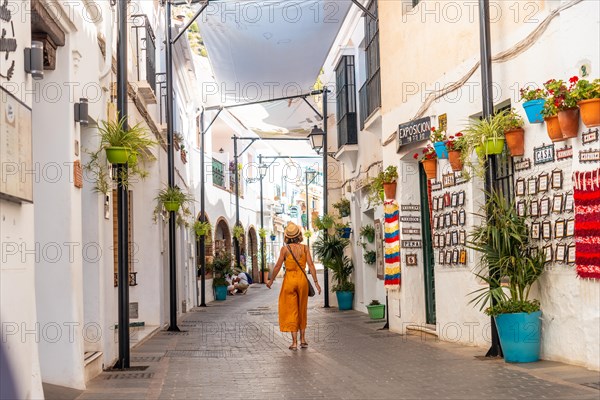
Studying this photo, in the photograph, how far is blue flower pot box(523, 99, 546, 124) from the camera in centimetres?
906

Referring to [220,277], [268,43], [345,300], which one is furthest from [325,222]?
[220,277]

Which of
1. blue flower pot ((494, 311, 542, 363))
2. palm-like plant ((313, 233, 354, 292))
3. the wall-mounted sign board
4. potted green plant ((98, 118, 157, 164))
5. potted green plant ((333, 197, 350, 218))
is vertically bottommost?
blue flower pot ((494, 311, 542, 363))

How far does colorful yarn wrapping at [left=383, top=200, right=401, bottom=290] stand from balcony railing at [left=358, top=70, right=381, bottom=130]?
261 cm

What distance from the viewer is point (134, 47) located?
616 inches

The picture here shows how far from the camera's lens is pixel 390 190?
14.8 m

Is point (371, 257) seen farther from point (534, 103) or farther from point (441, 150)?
point (534, 103)

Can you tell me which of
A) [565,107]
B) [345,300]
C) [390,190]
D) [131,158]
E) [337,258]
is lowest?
[345,300]

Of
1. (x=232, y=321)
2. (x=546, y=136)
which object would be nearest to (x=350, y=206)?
(x=232, y=321)

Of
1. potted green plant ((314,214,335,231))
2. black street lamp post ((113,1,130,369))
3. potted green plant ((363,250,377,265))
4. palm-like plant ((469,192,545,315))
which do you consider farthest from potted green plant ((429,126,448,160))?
potted green plant ((314,214,335,231))

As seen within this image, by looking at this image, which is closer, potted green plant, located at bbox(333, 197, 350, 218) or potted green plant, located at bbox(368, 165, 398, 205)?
potted green plant, located at bbox(368, 165, 398, 205)

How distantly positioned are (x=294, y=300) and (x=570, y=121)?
16.9ft

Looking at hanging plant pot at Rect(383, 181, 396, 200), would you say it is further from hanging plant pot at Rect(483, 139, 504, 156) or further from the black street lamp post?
the black street lamp post

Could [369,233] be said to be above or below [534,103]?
below

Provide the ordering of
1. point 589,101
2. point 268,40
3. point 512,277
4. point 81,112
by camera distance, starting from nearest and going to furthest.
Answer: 1. point 589,101
2. point 81,112
3. point 512,277
4. point 268,40
